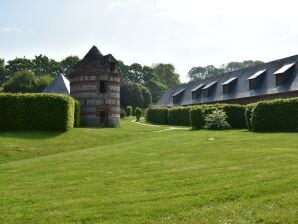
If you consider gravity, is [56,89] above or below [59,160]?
above

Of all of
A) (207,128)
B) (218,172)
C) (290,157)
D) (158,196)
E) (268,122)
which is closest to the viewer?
(158,196)

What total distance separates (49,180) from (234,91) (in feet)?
142

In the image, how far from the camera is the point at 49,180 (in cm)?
1362

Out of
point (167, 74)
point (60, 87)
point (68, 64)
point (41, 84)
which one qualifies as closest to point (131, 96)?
point (41, 84)

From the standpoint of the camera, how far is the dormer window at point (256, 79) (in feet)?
163

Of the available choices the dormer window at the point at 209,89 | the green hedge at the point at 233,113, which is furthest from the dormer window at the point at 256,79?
the green hedge at the point at 233,113

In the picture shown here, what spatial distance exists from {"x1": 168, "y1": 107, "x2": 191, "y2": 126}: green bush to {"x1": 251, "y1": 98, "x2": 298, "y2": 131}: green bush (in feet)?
64.2

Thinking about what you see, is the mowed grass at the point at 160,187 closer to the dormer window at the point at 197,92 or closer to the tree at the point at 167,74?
the dormer window at the point at 197,92

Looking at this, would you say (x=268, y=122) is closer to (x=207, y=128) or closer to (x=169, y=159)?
(x=207, y=128)

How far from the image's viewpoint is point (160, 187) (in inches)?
448

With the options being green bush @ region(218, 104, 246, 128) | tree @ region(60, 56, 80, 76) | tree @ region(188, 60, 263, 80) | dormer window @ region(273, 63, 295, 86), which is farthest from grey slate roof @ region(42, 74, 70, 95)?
tree @ region(188, 60, 263, 80)

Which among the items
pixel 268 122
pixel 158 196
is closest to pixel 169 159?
pixel 158 196

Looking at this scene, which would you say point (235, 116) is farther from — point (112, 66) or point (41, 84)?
point (41, 84)

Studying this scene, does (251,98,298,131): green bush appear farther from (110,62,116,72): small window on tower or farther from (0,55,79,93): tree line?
(0,55,79,93): tree line
